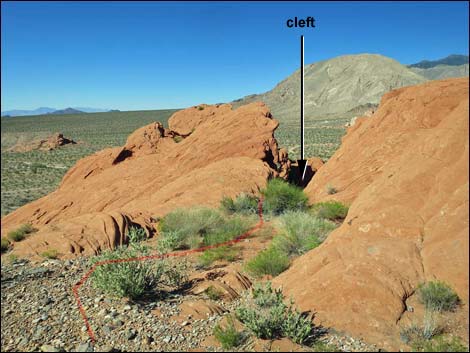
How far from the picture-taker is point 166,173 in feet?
56.3

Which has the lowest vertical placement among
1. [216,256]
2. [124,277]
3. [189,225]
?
[216,256]

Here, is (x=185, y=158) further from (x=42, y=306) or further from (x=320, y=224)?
(x=42, y=306)

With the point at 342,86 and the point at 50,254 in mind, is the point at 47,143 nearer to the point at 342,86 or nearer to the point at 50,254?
the point at 50,254

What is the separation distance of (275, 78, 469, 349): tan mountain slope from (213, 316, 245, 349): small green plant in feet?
3.70

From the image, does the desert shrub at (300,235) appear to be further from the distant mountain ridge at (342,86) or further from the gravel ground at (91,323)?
the distant mountain ridge at (342,86)

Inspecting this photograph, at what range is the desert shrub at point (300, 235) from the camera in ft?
28.1

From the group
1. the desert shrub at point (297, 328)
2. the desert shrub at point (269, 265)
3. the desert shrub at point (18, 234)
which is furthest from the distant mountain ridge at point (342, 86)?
the desert shrub at point (297, 328)

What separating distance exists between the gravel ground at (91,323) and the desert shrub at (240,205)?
6.48 m

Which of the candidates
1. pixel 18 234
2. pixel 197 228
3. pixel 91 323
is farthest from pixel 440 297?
pixel 18 234

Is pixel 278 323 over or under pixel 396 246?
under

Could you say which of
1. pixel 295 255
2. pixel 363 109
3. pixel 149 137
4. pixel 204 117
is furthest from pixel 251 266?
pixel 363 109

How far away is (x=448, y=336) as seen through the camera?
15.0 feet

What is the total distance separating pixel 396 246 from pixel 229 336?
2813mm

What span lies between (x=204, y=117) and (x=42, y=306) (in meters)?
18.1
